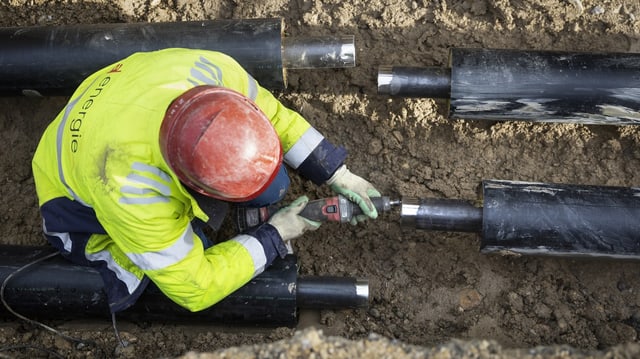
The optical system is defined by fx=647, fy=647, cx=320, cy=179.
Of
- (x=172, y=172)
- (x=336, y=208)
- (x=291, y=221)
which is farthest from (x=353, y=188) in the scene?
(x=172, y=172)

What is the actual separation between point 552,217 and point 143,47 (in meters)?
2.24

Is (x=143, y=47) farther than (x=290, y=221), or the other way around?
(x=143, y=47)

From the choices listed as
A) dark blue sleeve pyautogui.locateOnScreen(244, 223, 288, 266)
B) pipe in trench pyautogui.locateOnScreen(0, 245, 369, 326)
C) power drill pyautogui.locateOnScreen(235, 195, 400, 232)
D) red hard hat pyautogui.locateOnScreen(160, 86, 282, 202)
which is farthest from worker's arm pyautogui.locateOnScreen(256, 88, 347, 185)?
red hard hat pyautogui.locateOnScreen(160, 86, 282, 202)

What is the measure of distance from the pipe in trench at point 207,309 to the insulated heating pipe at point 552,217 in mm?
576

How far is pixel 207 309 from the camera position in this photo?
3211 mm

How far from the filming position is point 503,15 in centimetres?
367

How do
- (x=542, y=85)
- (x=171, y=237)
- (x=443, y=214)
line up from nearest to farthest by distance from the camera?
(x=171, y=237)
(x=443, y=214)
(x=542, y=85)

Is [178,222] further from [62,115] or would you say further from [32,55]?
[32,55]

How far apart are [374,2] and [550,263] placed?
1766 millimetres

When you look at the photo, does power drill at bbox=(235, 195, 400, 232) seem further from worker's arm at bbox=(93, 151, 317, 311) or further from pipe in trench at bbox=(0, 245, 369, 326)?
pipe in trench at bbox=(0, 245, 369, 326)

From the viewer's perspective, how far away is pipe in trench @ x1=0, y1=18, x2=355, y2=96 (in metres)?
3.38

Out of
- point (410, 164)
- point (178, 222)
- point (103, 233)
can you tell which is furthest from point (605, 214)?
point (103, 233)

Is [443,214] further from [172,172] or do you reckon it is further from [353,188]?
[172,172]

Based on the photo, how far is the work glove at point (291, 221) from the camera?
3143 millimetres
